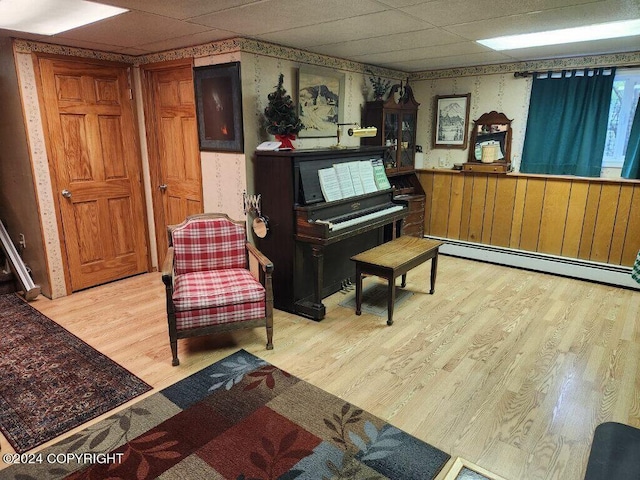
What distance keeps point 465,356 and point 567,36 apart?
8.73ft

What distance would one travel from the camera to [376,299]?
371 cm

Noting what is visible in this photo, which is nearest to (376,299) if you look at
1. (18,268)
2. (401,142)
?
(401,142)

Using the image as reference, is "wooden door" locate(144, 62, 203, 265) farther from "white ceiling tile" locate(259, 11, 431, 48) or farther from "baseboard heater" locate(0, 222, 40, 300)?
"baseboard heater" locate(0, 222, 40, 300)

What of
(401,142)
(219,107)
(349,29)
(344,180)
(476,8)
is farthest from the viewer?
(401,142)

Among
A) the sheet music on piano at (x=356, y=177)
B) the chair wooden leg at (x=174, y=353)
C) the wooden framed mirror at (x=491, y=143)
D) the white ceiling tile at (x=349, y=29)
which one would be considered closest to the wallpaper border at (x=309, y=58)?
the white ceiling tile at (x=349, y=29)

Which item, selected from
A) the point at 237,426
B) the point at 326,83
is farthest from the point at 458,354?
the point at 326,83

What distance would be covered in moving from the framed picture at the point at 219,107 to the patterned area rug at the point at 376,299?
1.61 metres

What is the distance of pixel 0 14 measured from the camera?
2.64 metres

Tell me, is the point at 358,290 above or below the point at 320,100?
below

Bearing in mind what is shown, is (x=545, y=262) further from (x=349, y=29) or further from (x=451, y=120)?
(x=349, y=29)

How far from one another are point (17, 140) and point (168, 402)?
276cm

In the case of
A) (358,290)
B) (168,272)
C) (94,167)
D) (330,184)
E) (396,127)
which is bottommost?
(358,290)

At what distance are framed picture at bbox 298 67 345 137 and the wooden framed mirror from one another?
69.4 inches

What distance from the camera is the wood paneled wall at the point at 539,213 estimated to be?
4.07m
